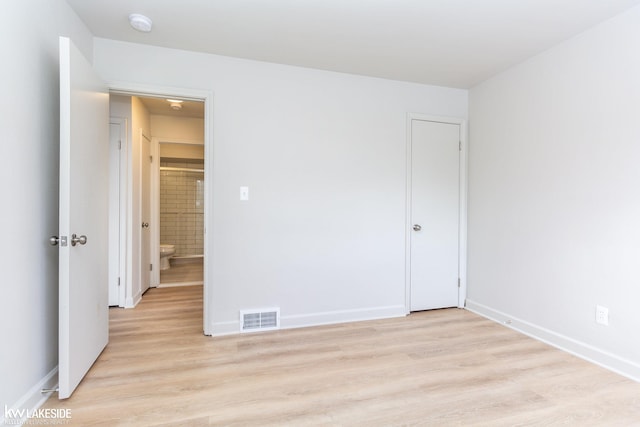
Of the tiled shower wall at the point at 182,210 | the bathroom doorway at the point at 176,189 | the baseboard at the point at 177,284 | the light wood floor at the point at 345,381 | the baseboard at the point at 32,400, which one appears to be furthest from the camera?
the tiled shower wall at the point at 182,210

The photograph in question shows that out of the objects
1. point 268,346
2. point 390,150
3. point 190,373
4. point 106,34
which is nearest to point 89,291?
point 190,373

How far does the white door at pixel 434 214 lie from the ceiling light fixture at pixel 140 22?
96.5 inches

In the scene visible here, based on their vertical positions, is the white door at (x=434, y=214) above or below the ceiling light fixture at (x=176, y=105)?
below

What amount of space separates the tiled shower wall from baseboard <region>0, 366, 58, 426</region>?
4701 mm

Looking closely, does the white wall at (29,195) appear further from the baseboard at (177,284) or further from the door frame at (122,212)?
the baseboard at (177,284)

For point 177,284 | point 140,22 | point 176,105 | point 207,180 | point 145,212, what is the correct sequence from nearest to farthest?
1. point 140,22
2. point 207,180
3. point 176,105
4. point 145,212
5. point 177,284

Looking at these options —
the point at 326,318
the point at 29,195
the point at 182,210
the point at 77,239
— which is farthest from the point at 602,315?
the point at 182,210

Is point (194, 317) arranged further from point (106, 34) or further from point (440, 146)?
point (440, 146)

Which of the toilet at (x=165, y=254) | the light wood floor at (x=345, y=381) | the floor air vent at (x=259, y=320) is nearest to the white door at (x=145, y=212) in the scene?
the toilet at (x=165, y=254)

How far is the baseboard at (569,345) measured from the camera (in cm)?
208

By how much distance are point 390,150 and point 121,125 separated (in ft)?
9.48

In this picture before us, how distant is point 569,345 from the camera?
243cm

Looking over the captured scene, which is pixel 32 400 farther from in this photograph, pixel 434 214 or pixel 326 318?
pixel 434 214

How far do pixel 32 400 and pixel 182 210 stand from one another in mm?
5199
